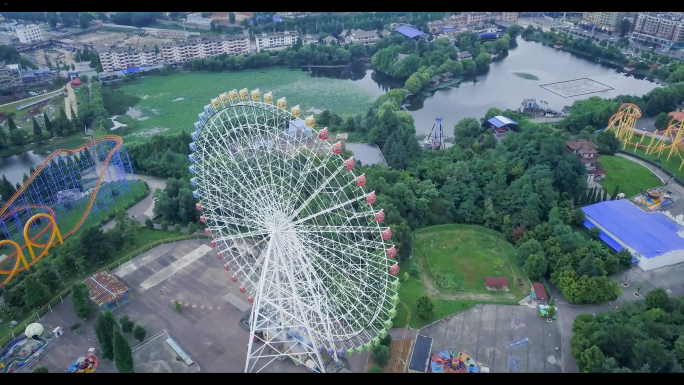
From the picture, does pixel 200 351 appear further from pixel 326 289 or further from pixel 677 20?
pixel 677 20

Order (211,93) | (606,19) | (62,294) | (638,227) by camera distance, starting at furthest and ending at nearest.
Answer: (606,19) → (211,93) → (638,227) → (62,294)

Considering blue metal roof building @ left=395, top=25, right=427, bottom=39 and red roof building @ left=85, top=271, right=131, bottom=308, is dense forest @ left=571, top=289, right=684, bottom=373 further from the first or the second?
blue metal roof building @ left=395, top=25, right=427, bottom=39

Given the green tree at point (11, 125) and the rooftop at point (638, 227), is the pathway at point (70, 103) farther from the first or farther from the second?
the rooftop at point (638, 227)

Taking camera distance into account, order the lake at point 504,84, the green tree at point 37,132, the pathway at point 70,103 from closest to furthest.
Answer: the green tree at point 37,132 → the pathway at point 70,103 → the lake at point 504,84

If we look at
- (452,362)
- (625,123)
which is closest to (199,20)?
(625,123)

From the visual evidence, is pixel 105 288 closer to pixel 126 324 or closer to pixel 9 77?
pixel 126 324

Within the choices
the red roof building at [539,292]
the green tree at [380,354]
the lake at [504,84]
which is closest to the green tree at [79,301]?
the green tree at [380,354]

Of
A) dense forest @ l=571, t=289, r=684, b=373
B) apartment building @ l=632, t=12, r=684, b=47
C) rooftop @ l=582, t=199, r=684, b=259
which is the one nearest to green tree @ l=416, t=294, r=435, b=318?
dense forest @ l=571, t=289, r=684, b=373
